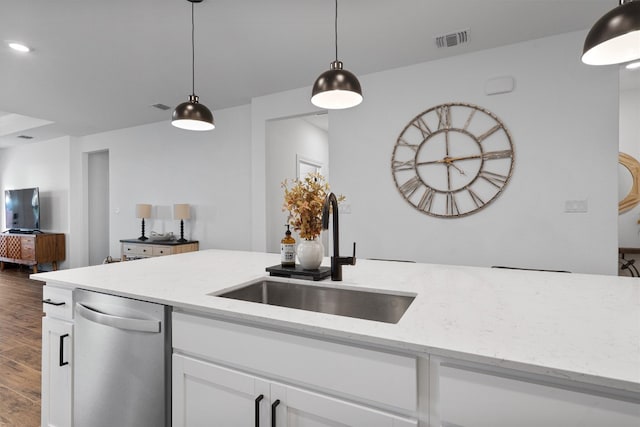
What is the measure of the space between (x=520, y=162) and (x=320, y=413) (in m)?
2.79

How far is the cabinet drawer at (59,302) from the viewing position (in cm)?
150

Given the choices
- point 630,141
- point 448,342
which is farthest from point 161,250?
point 630,141

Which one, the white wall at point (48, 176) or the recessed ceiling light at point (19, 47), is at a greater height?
the recessed ceiling light at point (19, 47)

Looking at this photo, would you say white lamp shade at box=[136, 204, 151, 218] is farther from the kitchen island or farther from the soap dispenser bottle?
the soap dispenser bottle

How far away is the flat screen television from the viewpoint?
6430 mm

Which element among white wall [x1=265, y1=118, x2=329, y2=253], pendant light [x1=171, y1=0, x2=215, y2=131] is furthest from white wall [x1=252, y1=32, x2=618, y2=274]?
pendant light [x1=171, y1=0, x2=215, y2=131]

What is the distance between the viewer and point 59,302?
1.53 m

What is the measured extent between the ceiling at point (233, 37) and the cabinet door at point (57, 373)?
2.10 meters

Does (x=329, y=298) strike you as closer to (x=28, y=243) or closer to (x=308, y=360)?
(x=308, y=360)

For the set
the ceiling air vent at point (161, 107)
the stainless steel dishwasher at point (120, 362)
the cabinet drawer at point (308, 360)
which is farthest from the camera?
the ceiling air vent at point (161, 107)

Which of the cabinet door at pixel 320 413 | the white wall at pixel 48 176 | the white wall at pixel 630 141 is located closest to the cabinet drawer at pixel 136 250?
the white wall at pixel 48 176

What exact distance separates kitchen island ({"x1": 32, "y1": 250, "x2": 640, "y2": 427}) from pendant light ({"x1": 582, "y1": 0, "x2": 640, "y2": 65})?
0.88 meters

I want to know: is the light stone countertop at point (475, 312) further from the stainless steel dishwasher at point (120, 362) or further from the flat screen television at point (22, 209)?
the flat screen television at point (22, 209)

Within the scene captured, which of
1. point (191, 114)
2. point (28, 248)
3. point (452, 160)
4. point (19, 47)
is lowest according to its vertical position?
point (28, 248)
